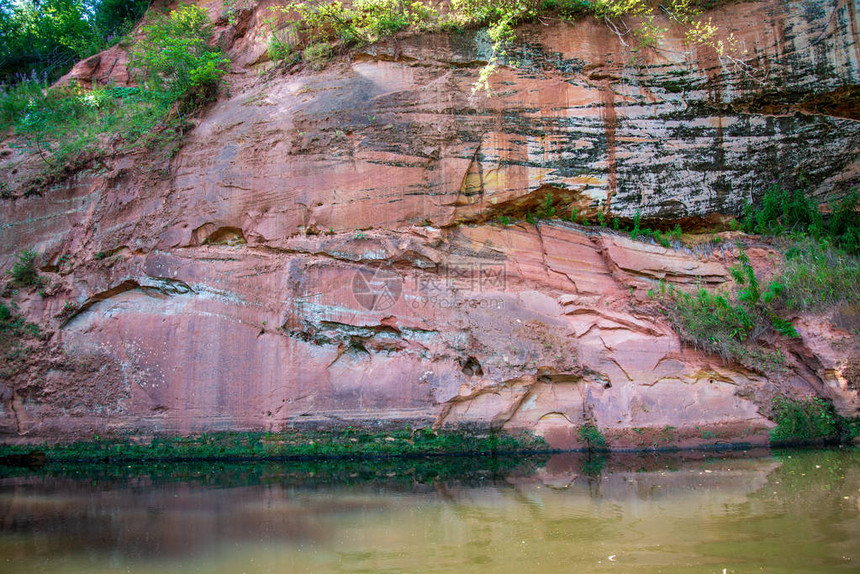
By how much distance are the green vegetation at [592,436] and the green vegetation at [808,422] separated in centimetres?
255

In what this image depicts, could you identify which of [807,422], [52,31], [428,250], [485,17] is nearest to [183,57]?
[485,17]

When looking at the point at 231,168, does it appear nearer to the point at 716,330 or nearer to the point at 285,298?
the point at 285,298

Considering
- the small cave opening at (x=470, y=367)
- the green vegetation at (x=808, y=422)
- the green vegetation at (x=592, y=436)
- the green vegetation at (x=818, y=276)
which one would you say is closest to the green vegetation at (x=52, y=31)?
the small cave opening at (x=470, y=367)

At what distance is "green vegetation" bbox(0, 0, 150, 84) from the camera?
47.8 feet

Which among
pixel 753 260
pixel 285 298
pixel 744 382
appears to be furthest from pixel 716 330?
pixel 285 298

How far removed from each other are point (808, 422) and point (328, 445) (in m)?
7.33

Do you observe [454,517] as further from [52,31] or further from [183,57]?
[52,31]

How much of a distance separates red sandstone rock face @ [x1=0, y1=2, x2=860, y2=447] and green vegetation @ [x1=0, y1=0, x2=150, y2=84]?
4.78 m

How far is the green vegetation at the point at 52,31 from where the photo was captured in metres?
14.6

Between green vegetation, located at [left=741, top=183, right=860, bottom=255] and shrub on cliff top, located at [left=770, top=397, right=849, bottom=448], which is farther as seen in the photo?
green vegetation, located at [left=741, top=183, right=860, bottom=255]

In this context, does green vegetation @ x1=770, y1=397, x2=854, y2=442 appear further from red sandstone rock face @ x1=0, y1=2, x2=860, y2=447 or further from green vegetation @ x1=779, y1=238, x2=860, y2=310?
green vegetation @ x1=779, y1=238, x2=860, y2=310

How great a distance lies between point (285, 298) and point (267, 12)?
6.04 m

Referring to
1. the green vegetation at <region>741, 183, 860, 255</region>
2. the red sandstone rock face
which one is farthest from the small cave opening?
the green vegetation at <region>741, 183, 860, 255</region>

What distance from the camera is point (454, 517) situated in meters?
5.52
